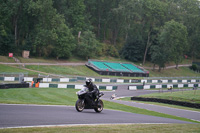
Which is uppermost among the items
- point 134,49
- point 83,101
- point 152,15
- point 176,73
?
point 152,15

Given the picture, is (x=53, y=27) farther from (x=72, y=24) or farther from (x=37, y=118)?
(x=37, y=118)

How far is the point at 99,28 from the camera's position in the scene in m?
92.6

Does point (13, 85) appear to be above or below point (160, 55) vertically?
below

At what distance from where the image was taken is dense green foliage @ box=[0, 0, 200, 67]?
6775 centimetres

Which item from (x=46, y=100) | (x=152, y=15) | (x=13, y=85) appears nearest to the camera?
(x=46, y=100)

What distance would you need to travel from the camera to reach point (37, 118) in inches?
410

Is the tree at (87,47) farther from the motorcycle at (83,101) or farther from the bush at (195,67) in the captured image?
the motorcycle at (83,101)

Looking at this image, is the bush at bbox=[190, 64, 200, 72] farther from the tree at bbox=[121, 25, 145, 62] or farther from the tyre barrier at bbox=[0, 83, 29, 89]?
the tyre barrier at bbox=[0, 83, 29, 89]

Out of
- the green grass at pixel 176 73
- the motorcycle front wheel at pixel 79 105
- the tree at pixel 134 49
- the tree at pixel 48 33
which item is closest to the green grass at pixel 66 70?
the tree at pixel 48 33

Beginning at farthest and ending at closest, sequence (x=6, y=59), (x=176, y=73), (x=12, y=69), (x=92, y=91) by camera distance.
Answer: (x=176, y=73)
(x=6, y=59)
(x=12, y=69)
(x=92, y=91)

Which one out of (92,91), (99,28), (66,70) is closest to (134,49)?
(99,28)

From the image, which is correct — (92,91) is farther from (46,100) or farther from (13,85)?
(13,85)

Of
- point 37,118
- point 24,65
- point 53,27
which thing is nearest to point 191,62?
point 53,27

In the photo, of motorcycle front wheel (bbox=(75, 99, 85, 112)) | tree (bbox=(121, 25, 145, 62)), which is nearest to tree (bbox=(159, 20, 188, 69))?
tree (bbox=(121, 25, 145, 62))
